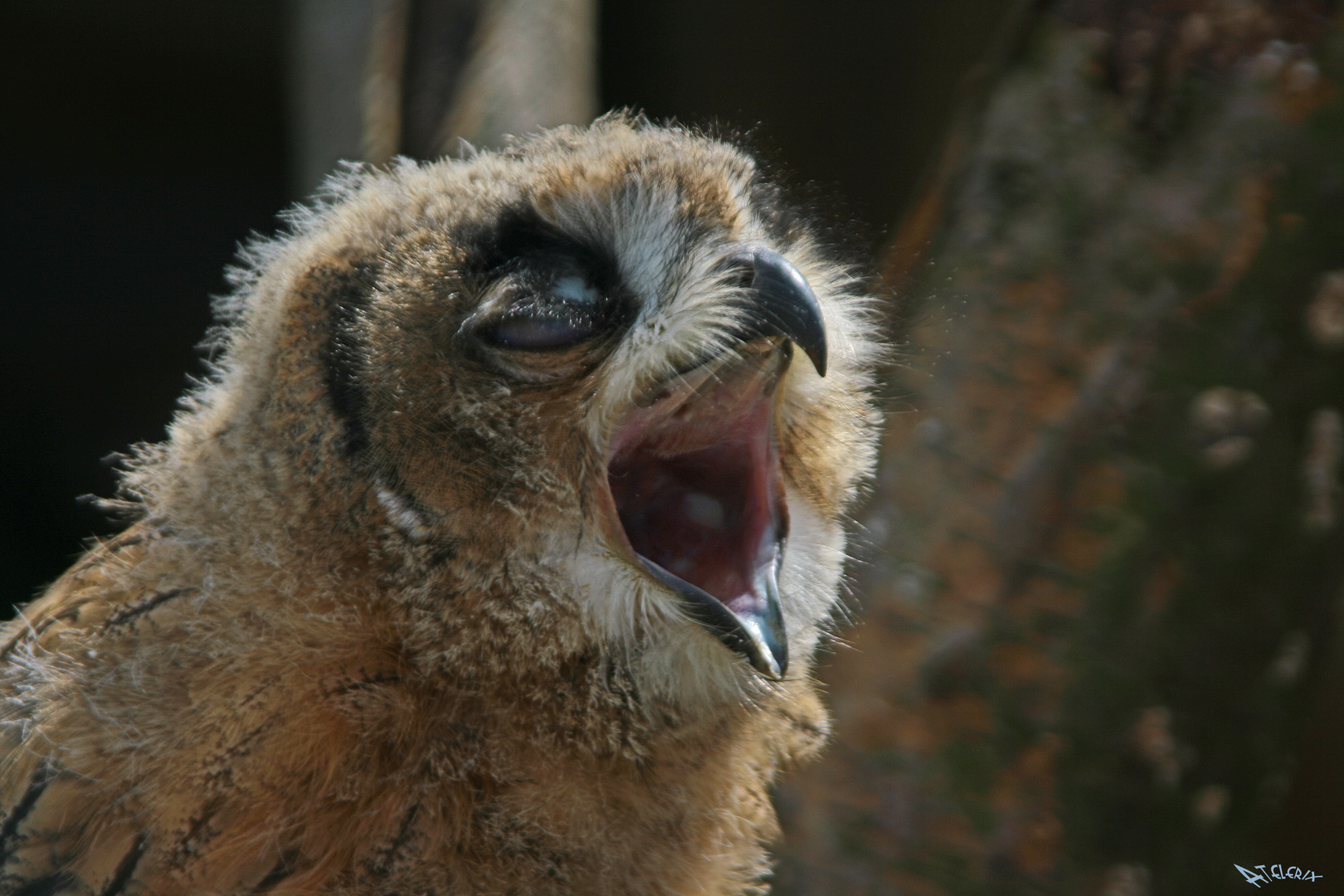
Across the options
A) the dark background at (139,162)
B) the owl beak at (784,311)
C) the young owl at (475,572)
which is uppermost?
the dark background at (139,162)

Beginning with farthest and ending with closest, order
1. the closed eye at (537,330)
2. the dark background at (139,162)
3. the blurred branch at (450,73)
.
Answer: the dark background at (139,162), the blurred branch at (450,73), the closed eye at (537,330)

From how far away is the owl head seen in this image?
1.27m

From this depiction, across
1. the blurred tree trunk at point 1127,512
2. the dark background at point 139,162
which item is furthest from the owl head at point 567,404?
the dark background at point 139,162

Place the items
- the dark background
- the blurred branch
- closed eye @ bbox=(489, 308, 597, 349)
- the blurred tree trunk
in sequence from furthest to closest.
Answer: the dark background, the blurred branch, closed eye @ bbox=(489, 308, 597, 349), the blurred tree trunk

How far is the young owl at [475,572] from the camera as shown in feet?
4.19

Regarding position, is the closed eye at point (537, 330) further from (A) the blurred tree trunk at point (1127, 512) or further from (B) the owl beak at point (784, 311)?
(A) the blurred tree trunk at point (1127, 512)

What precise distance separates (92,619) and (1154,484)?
4.64 feet

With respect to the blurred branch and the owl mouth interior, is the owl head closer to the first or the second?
the owl mouth interior

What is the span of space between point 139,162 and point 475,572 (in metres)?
5.08

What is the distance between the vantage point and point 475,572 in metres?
1.30

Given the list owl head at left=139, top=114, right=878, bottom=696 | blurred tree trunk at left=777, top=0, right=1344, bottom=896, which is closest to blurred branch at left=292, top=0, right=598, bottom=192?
owl head at left=139, top=114, right=878, bottom=696

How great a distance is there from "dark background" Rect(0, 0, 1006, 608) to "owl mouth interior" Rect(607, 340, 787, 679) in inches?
126

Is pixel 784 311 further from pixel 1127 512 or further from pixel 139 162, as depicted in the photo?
pixel 139 162

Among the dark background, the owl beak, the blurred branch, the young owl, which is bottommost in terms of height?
the young owl
